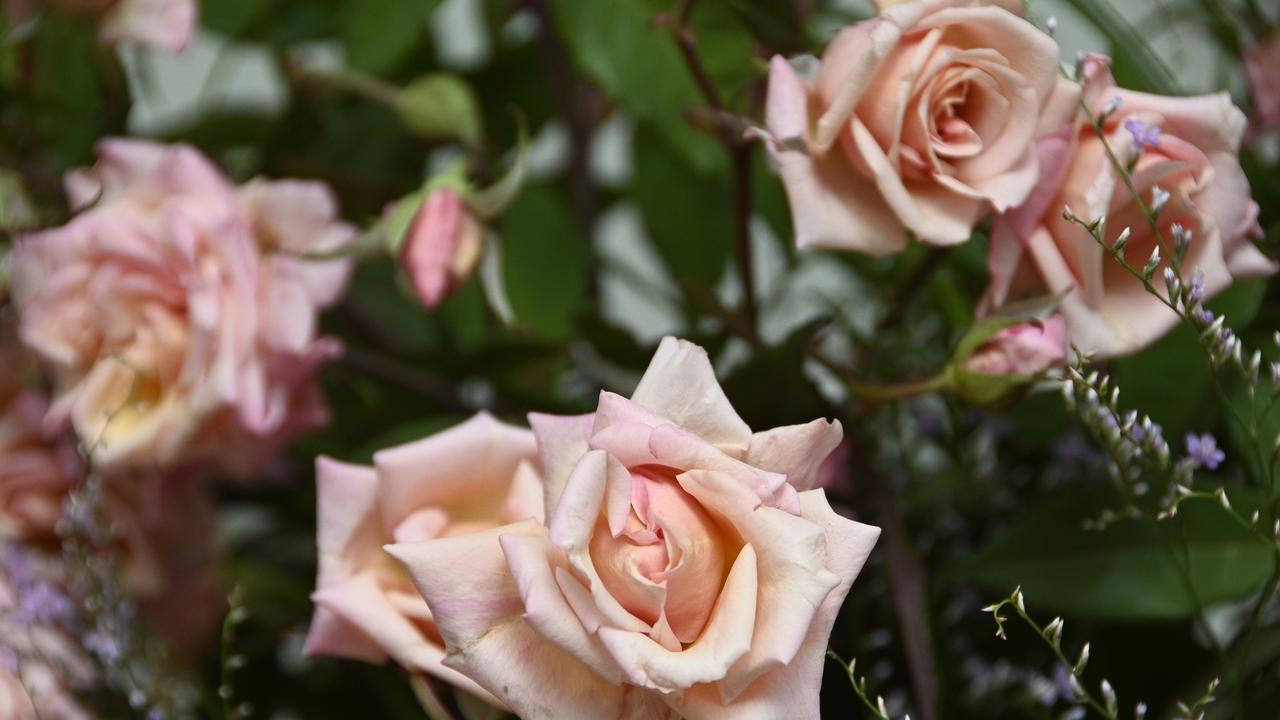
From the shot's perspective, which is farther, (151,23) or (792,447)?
(151,23)

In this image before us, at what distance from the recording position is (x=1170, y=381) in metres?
0.32

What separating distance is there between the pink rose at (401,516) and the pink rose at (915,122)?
77mm

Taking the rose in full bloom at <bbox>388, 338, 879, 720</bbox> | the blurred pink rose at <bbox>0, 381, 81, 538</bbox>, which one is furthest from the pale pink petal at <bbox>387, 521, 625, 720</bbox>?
the blurred pink rose at <bbox>0, 381, 81, 538</bbox>

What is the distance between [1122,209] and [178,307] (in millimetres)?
242

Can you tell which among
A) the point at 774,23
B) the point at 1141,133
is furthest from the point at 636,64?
the point at 1141,133

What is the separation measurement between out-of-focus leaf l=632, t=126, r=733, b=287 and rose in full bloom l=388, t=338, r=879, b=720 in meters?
0.23

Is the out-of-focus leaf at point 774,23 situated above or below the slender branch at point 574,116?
above

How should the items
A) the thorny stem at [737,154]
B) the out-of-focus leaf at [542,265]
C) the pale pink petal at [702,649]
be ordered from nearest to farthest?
the pale pink petal at [702,649] < the thorny stem at [737,154] < the out-of-focus leaf at [542,265]

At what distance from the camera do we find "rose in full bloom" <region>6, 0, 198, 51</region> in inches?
14.2

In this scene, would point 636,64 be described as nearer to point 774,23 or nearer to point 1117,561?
point 774,23

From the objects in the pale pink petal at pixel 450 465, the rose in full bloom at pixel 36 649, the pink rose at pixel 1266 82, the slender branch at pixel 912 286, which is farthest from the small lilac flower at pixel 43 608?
the pink rose at pixel 1266 82

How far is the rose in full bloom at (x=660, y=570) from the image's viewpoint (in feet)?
0.66

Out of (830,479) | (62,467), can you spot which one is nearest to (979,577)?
(830,479)

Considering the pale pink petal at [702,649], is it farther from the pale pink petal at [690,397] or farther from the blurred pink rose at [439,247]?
the blurred pink rose at [439,247]
